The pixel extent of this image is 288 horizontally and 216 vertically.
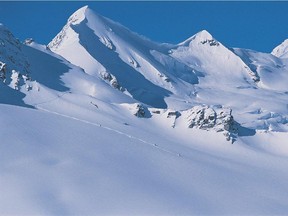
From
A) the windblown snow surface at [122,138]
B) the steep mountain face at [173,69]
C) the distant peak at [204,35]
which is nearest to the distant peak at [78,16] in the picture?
the steep mountain face at [173,69]

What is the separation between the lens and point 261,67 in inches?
6821

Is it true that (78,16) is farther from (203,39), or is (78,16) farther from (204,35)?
(204,35)

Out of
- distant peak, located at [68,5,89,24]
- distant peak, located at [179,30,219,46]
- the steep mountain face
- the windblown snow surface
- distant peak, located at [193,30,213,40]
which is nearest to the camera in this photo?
the windblown snow surface

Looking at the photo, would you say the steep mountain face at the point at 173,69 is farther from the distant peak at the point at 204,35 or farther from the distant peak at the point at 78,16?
the distant peak at the point at 204,35

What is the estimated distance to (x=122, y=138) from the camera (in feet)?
188

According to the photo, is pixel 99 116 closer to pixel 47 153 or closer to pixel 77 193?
pixel 47 153

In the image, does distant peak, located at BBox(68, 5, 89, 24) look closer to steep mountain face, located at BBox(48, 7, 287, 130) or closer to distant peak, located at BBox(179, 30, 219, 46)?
steep mountain face, located at BBox(48, 7, 287, 130)

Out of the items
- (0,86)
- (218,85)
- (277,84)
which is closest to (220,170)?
(0,86)

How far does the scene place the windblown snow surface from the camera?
40750 millimetres

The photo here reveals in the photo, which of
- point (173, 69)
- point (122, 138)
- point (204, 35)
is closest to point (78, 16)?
point (173, 69)

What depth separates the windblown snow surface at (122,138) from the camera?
40.8m

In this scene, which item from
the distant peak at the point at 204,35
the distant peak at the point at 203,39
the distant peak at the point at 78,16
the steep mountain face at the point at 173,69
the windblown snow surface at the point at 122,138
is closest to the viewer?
the windblown snow surface at the point at 122,138

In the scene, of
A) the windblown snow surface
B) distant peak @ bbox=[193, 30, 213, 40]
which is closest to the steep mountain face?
distant peak @ bbox=[193, 30, 213, 40]

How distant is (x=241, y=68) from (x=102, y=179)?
128500mm
